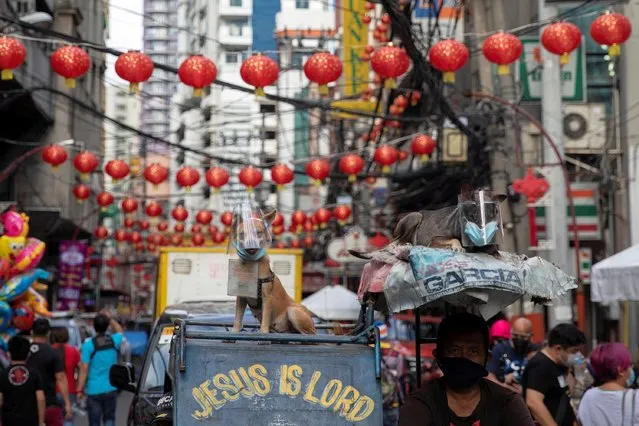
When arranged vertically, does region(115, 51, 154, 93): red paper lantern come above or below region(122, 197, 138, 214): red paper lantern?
above

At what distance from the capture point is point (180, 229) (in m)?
45.8

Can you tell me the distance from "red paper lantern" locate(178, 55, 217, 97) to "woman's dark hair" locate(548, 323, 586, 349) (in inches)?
301

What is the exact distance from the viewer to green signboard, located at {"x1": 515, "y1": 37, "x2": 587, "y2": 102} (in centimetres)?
2593

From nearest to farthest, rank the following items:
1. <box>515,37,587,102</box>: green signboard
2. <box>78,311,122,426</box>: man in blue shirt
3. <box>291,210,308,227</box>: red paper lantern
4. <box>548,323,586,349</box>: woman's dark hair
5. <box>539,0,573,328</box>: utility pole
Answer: <box>548,323,586,349</box>: woman's dark hair
<box>78,311,122,426</box>: man in blue shirt
<box>539,0,573,328</box>: utility pole
<box>515,37,587,102</box>: green signboard
<box>291,210,308,227</box>: red paper lantern

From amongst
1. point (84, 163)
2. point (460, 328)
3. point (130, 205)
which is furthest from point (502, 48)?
point (130, 205)

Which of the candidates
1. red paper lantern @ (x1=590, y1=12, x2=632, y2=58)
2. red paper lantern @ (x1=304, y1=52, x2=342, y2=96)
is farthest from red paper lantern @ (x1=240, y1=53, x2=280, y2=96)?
red paper lantern @ (x1=590, y1=12, x2=632, y2=58)

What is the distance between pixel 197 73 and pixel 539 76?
1277 centimetres

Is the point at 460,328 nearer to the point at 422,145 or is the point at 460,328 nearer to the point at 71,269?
the point at 422,145

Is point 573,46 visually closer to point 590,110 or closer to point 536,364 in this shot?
point 536,364

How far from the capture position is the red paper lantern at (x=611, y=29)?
1465cm

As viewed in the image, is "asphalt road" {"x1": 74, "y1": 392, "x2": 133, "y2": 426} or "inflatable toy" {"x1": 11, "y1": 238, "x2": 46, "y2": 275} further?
"asphalt road" {"x1": 74, "y1": 392, "x2": 133, "y2": 426}

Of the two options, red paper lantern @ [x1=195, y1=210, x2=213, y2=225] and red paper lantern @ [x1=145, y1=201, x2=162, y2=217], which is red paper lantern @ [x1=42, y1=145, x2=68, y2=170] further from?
red paper lantern @ [x1=195, y1=210, x2=213, y2=225]

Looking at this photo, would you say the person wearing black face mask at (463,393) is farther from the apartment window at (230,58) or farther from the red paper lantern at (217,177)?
the apartment window at (230,58)

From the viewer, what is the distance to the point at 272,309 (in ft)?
24.3
